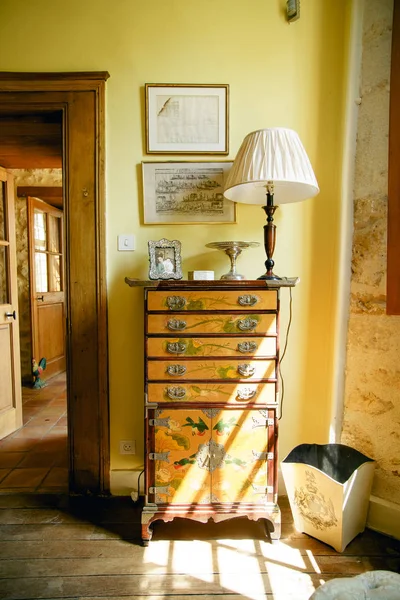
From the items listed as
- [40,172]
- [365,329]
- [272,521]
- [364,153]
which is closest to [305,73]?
[364,153]

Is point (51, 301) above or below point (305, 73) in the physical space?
below

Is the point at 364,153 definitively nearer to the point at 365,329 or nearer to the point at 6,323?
the point at 365,329

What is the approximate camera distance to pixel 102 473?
6.37 ft

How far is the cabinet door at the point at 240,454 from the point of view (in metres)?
1.57

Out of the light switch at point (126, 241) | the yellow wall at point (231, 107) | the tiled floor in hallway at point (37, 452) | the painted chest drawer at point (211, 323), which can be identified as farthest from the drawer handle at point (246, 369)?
the tiled floor in hallway at point (37, 452)

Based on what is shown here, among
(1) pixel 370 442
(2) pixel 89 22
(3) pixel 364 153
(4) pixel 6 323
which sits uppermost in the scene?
(2) pixel 89 22

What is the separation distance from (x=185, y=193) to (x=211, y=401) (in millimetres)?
1146

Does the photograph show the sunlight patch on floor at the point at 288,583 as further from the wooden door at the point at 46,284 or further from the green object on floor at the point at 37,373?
the wooden door at the point at 46,284

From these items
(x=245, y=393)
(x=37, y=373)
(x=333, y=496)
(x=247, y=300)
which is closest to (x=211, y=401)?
(x=245, y=393)

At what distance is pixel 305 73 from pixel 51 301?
3937 millimetres

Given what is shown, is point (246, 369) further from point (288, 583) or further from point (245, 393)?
point (288, 583)

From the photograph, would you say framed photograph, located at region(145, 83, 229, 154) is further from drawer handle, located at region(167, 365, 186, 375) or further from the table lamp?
drawer handle, located at region(167, 365, 186, 375)

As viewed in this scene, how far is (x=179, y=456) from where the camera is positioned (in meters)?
1.58

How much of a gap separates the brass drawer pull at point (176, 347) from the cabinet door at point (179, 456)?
27cm
